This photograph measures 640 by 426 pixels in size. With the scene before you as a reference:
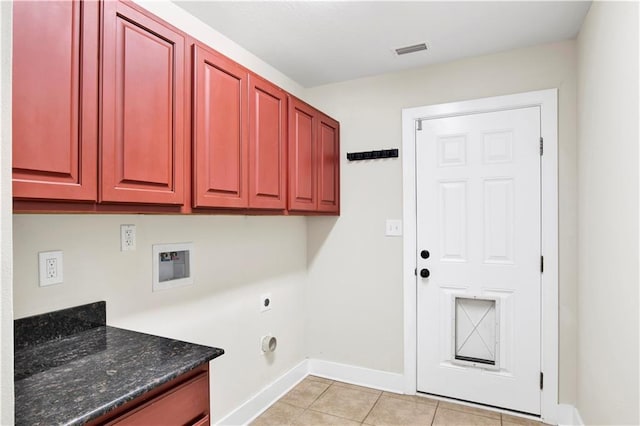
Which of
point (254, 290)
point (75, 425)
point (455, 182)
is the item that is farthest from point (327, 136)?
point (75, 425)

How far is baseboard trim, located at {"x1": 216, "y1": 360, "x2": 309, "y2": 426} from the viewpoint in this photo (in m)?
2.31

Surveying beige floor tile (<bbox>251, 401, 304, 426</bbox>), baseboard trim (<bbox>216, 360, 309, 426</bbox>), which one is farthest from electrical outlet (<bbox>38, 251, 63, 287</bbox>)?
beige floor tile (<bbox>251, 401, 304, 426</bbox>)

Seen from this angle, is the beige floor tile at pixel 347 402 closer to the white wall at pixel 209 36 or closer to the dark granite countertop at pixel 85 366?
the dark granite countertop at pixel 85 366

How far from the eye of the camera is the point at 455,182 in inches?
104

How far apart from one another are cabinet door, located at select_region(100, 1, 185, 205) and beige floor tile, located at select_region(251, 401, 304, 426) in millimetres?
1670

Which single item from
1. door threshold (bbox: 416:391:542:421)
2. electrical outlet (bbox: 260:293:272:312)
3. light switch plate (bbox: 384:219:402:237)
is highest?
light switch plate (bbox: 384:219:402:237)

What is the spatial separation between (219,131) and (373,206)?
155 centimetres

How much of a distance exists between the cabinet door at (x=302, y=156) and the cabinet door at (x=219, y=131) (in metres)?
0.46

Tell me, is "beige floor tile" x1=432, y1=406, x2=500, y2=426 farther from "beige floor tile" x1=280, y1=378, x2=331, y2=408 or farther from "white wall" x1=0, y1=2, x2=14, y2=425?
"white wall" x1=0, y1=2, x2=14, y2=425

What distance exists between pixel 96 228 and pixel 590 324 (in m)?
2.51

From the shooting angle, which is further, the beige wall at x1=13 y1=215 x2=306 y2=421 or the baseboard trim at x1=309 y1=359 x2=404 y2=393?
the baseboard trim at x1=309 y1=359 x2=404 y2=393

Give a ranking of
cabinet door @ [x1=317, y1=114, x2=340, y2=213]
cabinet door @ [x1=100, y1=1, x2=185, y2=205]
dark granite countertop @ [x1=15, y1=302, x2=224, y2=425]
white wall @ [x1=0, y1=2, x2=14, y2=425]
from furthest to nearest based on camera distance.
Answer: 1. cabinet door @ [x1=317, y1=114, x2=340, y2=213]
2. cabinet door @ [x1=100, y1=1, x2=185, y2=205]
3. dark granite countertop @ [x1=15, y1=302, x2=224, y2=425]
4. white wall @ [x1=0, y1=2, x2=14, y2=425]

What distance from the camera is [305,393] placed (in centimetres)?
279

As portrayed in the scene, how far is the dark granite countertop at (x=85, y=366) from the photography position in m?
0.96
